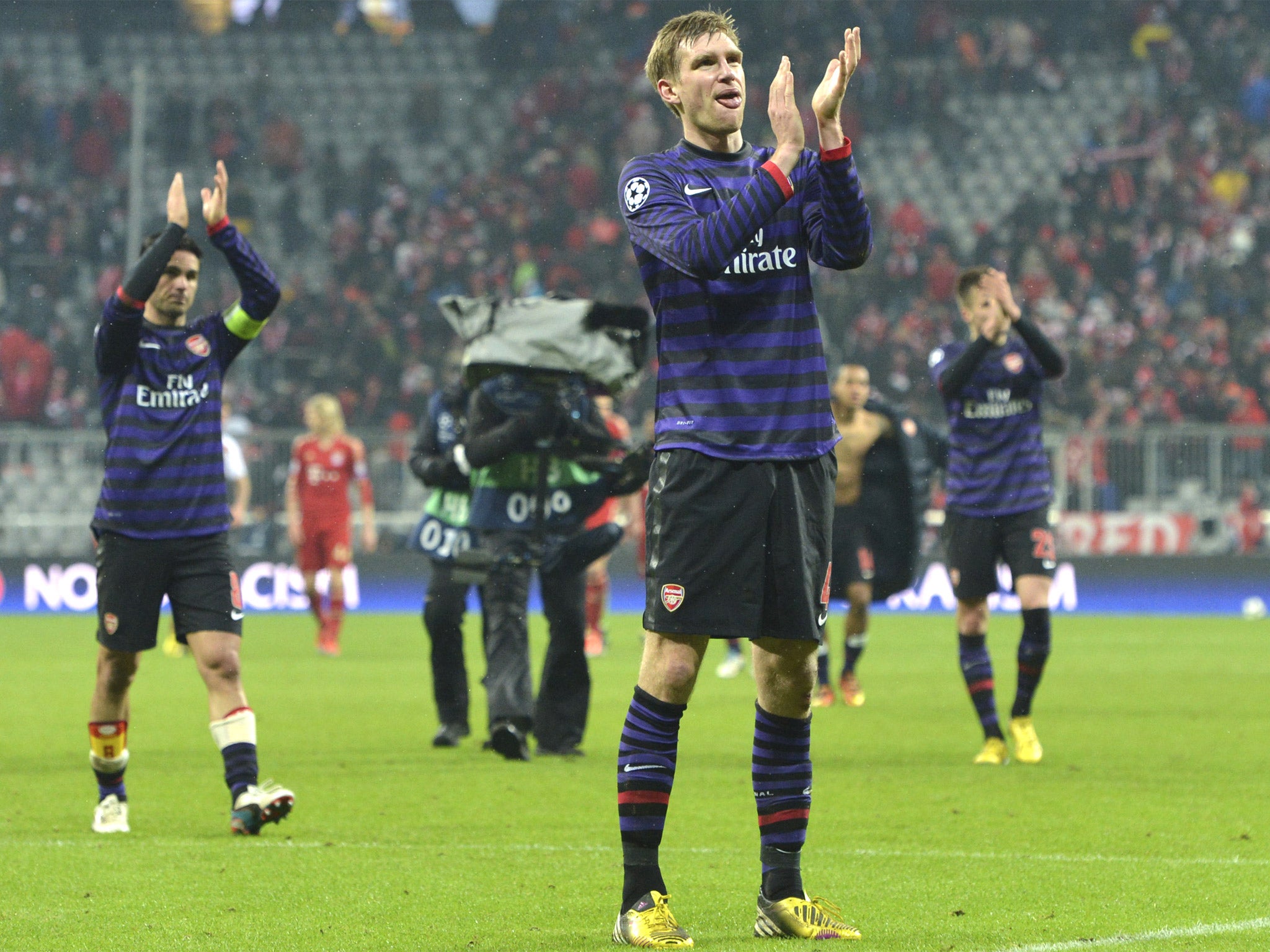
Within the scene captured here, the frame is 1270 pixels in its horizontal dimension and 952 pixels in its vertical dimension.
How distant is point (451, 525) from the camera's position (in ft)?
30.8

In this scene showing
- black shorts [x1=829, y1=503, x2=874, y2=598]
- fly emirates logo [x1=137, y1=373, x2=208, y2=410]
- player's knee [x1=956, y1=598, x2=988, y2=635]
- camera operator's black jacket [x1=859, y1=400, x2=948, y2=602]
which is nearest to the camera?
fly emirates logo [x1=137, y1=373, x2=208, y2=410]

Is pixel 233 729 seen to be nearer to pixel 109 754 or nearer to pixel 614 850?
pixel 109 754

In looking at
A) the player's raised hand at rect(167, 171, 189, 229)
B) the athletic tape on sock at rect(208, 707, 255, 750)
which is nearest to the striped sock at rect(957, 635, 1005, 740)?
the athletic tape on sock at rect(208, 707, 255, 750)

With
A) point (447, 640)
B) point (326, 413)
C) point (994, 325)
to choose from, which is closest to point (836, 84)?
point (994, 325)

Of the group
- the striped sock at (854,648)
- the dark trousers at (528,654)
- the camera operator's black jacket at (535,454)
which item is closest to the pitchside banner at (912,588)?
the striped sock at (854,648)

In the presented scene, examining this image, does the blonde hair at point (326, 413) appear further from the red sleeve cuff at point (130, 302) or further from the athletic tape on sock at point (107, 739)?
the red sleeve cuff at point (130, 302)

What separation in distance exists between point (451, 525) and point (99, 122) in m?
21.7

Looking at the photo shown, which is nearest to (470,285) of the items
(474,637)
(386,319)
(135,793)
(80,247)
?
(386,319)

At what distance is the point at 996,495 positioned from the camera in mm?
8875

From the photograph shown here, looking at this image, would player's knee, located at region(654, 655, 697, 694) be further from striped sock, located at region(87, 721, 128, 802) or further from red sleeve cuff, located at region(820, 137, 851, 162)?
striped sock, located at region(87, 721, 128, 802)

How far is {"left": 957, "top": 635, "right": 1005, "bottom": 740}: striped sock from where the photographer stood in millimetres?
8797

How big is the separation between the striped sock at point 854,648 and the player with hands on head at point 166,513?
19.7 ft

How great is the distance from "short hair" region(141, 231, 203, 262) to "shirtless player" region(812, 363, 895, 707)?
224 inches

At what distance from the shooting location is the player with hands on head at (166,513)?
21.1 ft
